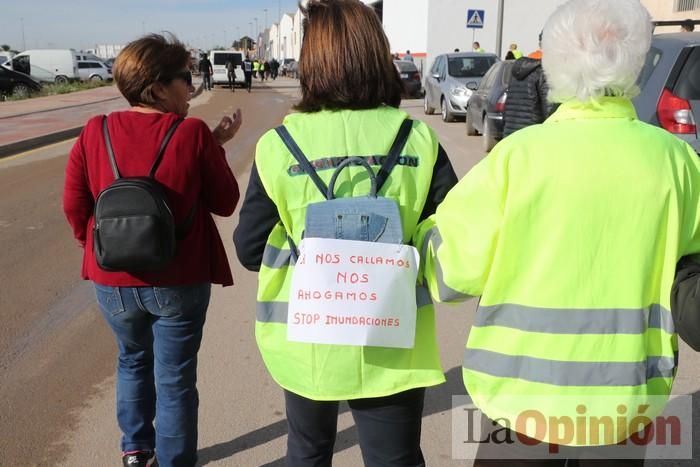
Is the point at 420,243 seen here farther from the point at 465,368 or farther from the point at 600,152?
the point at 600,152

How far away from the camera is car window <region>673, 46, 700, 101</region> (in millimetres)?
5488

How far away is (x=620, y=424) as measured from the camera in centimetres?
176

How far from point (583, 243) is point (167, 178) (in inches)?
56.6

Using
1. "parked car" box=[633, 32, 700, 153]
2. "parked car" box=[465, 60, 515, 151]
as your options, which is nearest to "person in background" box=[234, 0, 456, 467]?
"parked car" box=[633, 32, 700, 153]

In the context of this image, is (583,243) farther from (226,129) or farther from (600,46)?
(226,129)

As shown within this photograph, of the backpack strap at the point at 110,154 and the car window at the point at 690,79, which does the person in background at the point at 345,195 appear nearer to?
the backpack strap at the point at 110,154

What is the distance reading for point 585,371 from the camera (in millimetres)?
1733

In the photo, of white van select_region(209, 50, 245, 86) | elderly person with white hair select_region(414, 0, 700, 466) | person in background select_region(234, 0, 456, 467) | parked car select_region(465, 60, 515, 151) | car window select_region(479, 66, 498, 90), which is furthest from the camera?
white van select_region(209, 50, 245, 86)

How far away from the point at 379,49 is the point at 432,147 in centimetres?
32

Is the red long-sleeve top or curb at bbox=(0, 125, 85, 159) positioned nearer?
the red long-sleeve top

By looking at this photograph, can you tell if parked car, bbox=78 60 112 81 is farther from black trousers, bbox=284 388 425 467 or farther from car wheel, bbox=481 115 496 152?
black trousers, bbox=284 388 425 467

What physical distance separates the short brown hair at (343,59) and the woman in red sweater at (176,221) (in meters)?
0.67

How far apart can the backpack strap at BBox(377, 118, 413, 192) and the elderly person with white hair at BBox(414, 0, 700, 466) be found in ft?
0.75

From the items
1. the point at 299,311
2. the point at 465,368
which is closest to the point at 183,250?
the point at 299,311
